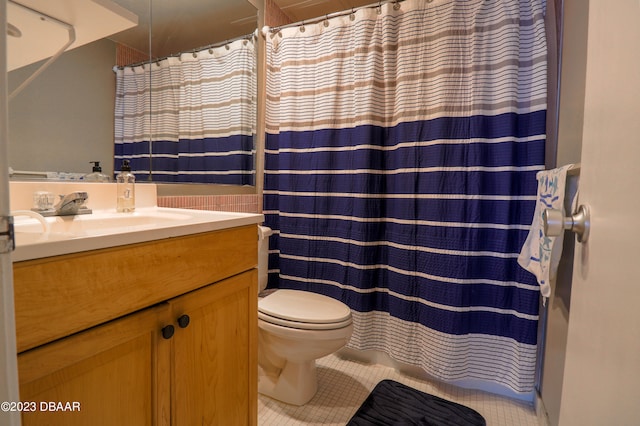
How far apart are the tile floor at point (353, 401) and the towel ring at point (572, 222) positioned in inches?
49.4

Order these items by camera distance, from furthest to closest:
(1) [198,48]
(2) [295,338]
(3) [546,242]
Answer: (1) [198,48] → (2) [295,338] → (3) [546,242]

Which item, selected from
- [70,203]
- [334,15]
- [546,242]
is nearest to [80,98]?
[70,203]

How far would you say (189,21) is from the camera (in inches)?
57.1

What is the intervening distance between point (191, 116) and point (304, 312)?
112 centimetres

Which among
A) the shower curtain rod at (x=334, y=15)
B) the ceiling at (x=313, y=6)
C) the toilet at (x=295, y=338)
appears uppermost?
the ceiling at (x=313, y=6)

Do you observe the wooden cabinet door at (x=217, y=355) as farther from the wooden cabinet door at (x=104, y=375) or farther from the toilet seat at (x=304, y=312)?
the toilet seat at (x=304, y=312)

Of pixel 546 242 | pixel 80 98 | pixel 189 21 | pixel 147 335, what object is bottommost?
pixel 147 335

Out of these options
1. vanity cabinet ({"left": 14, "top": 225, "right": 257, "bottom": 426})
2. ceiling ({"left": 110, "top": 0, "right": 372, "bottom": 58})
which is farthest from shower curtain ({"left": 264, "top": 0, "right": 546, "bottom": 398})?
vanity cabinet ({"left": 14, "top": 225, "right": 257, "bottom": 426})

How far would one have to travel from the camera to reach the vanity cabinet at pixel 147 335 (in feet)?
1.73

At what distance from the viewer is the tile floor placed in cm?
133

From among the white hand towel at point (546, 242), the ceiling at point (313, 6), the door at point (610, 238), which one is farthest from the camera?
the ceiling at point (313, 6)

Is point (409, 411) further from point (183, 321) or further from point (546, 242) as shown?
point (183, 321)

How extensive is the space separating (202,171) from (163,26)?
0.67 meters

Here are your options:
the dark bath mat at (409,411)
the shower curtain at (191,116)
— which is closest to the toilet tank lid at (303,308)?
the dark bath mat at (409,411)
